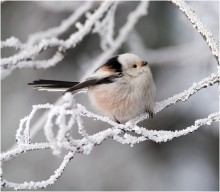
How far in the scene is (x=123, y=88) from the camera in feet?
8.87

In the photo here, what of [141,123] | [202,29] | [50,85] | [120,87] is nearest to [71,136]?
[202,29]

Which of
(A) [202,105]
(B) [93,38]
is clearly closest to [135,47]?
(A) [202,105]

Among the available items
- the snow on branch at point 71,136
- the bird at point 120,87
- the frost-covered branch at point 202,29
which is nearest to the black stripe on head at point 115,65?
the bird at point 120,87

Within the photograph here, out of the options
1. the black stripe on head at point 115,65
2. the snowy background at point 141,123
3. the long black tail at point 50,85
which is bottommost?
the long black tail at point 50,85

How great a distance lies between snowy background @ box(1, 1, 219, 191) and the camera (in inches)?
214

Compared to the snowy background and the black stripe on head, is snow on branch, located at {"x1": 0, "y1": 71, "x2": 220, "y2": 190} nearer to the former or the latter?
the black stripe on head

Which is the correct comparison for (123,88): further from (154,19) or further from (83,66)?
(154,19)

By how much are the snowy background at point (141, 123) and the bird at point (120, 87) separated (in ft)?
7.59

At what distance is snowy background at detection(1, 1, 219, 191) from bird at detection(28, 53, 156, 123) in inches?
91.0

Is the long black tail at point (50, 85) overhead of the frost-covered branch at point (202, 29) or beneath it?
overhead

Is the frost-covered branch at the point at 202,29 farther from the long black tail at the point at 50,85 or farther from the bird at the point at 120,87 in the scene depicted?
the long black tail at the point at 50,85

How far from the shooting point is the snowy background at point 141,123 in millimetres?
5438

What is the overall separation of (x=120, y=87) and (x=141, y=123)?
3376 millimetres

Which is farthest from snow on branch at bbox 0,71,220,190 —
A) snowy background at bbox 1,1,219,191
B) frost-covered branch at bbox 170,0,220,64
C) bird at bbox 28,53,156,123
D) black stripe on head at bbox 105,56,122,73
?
snowy background at bbox 1,1,219,191
